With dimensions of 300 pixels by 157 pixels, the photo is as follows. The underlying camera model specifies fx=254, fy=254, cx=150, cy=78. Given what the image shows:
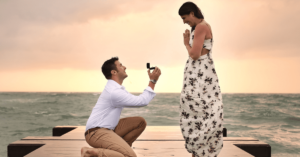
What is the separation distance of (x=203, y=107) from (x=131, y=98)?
74 centimetres

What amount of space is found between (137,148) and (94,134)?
1206 mm

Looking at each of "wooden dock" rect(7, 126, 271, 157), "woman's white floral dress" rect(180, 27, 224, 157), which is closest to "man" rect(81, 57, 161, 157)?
"woman's white floral dress" rect(180, 27, 224, 157)

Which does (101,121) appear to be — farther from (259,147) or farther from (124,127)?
(259,147)

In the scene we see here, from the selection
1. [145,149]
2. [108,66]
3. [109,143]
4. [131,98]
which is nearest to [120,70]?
[108,66]

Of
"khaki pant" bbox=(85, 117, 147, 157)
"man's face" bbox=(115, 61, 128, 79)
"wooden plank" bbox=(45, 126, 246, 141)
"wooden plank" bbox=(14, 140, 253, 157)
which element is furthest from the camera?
"wooden plank" bbox=(45, 126, 246, 141)

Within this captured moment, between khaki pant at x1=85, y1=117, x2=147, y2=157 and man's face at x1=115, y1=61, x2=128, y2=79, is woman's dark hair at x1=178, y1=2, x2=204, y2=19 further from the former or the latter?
khaki pant at x1=85, y1=117, x2=147, y2=157

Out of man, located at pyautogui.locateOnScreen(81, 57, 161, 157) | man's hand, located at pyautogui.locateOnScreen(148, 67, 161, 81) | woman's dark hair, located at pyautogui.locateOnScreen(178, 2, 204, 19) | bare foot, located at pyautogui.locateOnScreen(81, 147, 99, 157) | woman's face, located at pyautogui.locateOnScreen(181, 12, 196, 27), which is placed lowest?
bare foot, located at pyautogui.locateOnScreen(81, 147, 99, 157)

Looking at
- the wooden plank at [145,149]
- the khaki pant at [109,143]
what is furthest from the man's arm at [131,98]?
the wooden plank at [145,149]

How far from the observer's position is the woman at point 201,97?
8.32 ft

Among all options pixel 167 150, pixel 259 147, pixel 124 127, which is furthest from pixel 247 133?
pixel 124 127

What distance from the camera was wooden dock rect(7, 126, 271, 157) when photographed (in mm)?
3433

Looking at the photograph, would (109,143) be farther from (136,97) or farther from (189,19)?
(189,19)

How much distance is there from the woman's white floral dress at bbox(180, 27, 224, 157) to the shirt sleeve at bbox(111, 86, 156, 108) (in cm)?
36

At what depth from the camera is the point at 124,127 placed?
3090mm
